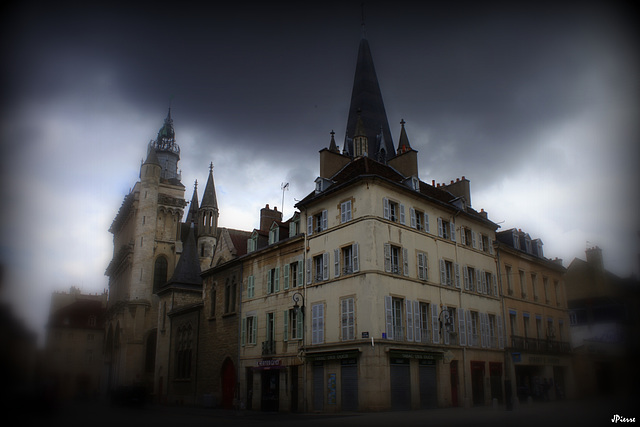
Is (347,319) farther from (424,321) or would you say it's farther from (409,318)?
(424,321)

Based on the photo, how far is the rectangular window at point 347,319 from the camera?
2311 centimetres

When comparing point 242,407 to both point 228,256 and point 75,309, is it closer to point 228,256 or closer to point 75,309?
point 228,256

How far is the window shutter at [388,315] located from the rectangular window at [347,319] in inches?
60.5

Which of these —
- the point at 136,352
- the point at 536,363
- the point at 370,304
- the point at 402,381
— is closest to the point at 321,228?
the point at 370,304

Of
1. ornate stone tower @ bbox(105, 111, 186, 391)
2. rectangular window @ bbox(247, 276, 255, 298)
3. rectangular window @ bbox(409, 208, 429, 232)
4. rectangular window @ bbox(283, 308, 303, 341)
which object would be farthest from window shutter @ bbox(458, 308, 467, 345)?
ornate stone tower @ bbox(105, 111, 186, 391)

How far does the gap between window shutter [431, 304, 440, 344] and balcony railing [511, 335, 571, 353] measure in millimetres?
8071

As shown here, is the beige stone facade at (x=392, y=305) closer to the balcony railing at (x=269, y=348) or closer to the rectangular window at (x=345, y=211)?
the rectangular window at (x=345, y=211)

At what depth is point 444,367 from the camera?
25172 millimetres

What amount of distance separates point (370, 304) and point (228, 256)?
16522 millimetres

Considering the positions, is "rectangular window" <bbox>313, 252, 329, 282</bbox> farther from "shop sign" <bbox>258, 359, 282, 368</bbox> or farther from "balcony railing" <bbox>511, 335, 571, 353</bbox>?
"balcony railing" <bbox>511, 335, 571, 353</bbox>

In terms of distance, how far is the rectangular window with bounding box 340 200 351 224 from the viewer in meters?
25.3

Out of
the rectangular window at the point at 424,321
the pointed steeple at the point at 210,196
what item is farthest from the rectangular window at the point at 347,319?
the pointed steeple at the point at 210,196

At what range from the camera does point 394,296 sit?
23.6 metres

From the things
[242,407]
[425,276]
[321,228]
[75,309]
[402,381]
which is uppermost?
[321,228]
